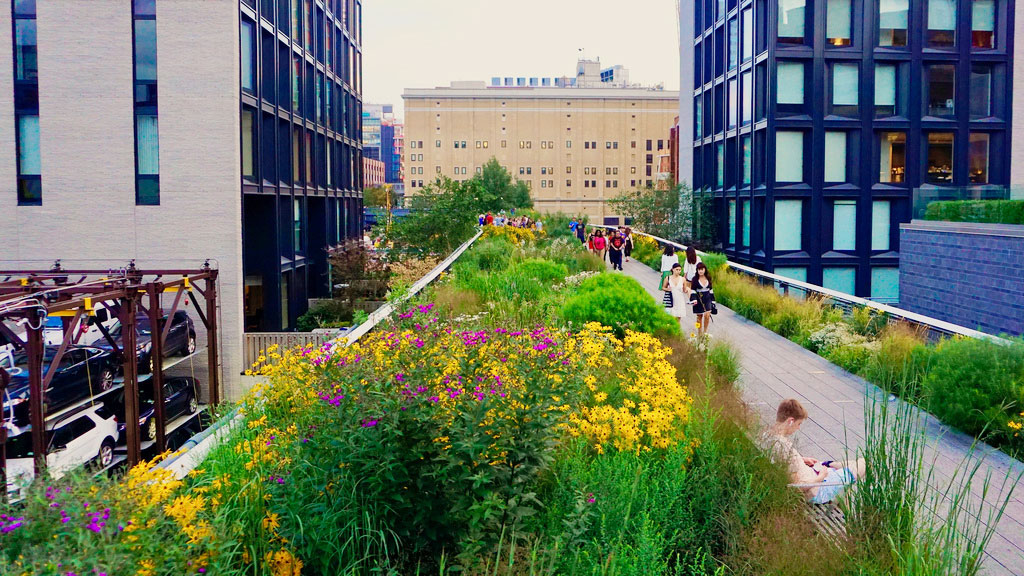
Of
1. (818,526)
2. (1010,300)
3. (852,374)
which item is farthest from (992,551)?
(1010,300)

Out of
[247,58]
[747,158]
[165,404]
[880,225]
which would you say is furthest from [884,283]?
[165,404]

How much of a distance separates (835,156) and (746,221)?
471cm

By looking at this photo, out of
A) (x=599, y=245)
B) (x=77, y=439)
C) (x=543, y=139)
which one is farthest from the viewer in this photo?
(x=543, y=139)

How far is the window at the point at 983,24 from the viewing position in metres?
35.9

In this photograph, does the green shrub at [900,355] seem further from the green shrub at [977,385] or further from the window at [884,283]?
the window at [884,283]

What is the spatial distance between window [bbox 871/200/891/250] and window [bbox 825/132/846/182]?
1.90m

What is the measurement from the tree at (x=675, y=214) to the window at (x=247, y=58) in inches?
806

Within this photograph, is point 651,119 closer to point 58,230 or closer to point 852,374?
point 58,230

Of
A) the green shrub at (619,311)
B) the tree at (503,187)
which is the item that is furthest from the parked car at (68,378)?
the tree at (503,187)

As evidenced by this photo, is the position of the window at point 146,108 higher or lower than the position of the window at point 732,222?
higher

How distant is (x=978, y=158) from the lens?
37.0m

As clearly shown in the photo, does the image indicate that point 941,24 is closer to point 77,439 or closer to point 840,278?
point 840,278

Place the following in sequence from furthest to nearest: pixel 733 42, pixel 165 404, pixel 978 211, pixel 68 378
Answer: pixel 733 42
pixel 978 211
pixel 165 404
pixel 68 378

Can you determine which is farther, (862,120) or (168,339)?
(862,120)
